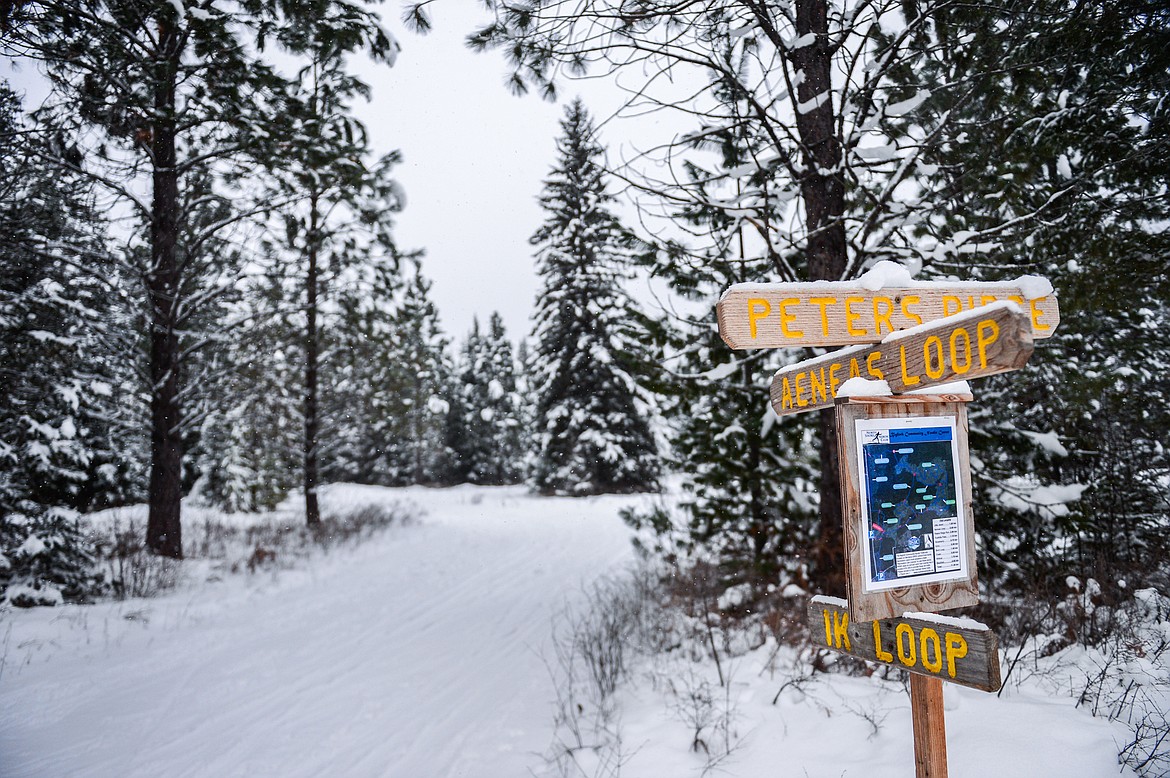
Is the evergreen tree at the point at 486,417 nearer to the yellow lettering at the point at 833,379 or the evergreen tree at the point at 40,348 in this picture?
the evergreen tree at the point at 40,348

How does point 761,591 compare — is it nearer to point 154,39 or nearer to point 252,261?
point 252,261

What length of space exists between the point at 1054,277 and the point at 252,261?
9.70 meters

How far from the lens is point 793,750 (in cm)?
346

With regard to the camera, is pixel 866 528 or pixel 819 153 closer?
pixel 866 528

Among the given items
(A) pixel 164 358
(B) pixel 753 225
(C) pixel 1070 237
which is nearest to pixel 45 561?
(A) pixel 164 358

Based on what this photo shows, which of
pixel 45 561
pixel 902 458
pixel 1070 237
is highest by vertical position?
pixel 1070 237

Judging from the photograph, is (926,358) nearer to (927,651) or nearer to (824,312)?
(824,312)

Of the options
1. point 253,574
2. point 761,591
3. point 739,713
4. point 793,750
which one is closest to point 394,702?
point 739,713

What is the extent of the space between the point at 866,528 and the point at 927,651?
0.45 meters

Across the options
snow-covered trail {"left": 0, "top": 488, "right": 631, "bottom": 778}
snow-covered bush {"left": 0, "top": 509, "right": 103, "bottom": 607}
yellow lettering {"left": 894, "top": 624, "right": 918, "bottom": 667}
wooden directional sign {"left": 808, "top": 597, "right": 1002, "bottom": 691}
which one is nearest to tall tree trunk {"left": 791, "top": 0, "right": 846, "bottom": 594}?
wooden directional sign {"left": 808, "top": 597, "right": 1002, "bottom": 691}

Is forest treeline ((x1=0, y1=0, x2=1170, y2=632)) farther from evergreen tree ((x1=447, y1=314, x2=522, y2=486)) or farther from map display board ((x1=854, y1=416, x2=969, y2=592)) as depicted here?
evergreen tree ((x1=447, y1=314, x2=522, y2=486))

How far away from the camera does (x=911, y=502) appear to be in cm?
215

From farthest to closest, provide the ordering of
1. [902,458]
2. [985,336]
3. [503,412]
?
1. [503,412]
2. [902,458]
3. [985,336]

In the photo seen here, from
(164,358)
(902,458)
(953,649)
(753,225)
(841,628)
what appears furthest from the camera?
(164,358)
